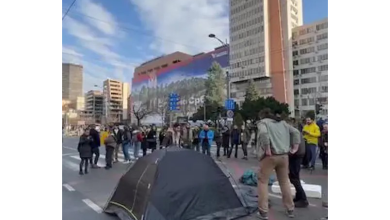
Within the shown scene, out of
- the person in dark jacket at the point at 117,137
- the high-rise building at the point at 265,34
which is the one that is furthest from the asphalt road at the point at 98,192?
the high-rise building at the point at 265,34

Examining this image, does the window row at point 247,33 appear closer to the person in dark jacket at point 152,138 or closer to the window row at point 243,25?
the window row at point 243,25

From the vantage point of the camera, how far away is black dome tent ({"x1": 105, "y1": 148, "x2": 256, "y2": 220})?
356 cm

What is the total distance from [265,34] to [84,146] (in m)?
9.76

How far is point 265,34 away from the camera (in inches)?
548

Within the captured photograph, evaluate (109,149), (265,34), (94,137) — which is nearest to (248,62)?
(265,34)

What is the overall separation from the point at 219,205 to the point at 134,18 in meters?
7.40

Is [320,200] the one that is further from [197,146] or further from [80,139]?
[197,146]

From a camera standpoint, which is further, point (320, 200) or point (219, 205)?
point (320, 200)

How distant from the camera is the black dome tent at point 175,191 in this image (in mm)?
3559

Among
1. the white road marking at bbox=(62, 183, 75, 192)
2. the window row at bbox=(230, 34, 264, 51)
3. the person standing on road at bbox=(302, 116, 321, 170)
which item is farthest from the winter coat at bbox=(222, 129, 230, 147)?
the white road marking at bbox=(62, 183, 75, 192)

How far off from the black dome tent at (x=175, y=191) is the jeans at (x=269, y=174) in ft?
1.25

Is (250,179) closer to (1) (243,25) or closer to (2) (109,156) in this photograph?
(2) (109,156)
